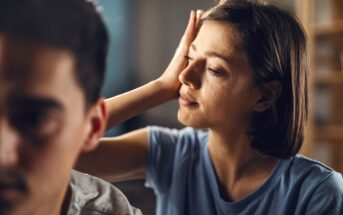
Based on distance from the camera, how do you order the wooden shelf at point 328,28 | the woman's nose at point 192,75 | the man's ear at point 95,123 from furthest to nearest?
the wooden shelf at point 328,28 < the woman's nose at point 192,75 < the man's ear at point 95,123

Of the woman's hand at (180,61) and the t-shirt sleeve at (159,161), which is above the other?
the woman's hand at (180,61)

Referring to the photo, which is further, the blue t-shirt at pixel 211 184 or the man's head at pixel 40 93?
the blue t-shirt at pixel 211 184

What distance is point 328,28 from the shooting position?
2.90m

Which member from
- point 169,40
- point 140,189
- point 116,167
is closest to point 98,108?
point 116,167

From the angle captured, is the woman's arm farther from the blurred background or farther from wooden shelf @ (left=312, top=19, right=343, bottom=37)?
wooden shelf @ (left=312, top=19, right=343, bottom=37)

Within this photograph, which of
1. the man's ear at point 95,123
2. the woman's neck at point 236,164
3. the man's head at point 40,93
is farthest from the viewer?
the woman's neck at point 236,164

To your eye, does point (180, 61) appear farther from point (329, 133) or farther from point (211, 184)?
point (329, 133)

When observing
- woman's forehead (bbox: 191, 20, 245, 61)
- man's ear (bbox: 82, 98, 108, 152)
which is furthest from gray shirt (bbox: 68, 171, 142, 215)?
woman's forehead (bbox: 191, 20, 245, 61)

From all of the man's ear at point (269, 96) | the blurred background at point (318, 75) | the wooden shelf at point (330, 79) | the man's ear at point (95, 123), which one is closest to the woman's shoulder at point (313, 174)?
the man's ear at point (269, 96)

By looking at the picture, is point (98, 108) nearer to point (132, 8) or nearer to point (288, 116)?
point (288, 116)

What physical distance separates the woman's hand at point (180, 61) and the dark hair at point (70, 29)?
470 mm

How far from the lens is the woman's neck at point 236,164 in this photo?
3.34 ft

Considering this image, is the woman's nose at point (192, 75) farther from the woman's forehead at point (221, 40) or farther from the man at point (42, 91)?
the man at point (42, 91)

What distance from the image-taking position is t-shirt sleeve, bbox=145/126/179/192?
3.50ft
